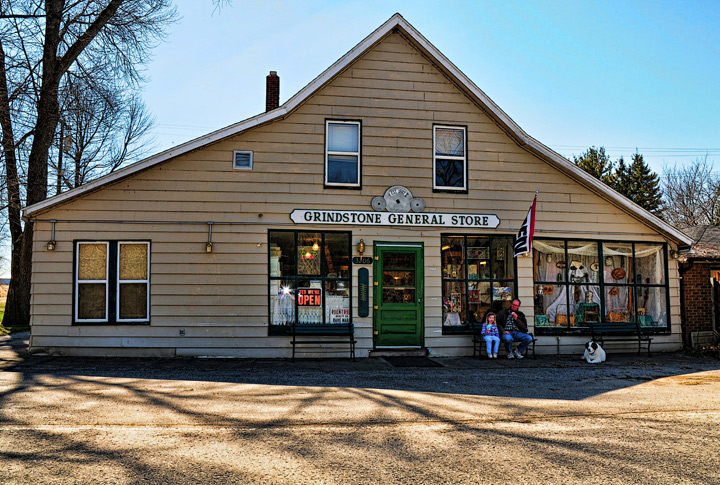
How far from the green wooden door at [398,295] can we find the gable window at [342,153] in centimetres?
167

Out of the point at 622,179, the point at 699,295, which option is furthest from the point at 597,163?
the point at 699,295

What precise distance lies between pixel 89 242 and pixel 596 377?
408 inches

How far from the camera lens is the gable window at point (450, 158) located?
13734 mm

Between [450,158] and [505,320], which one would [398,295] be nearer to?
[505,320]

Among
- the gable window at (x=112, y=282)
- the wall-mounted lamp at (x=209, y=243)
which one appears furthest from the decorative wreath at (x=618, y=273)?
the gable window at (x=112, y=282)

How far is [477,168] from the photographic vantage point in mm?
13859

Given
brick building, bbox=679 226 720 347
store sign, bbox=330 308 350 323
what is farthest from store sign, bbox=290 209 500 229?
brick building, bbox=679 226 720 347

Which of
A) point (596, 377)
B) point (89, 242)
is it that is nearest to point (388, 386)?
point (596, 377)

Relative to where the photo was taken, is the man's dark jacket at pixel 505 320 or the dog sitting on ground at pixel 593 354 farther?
the man's dark jacket at pixel 505 320

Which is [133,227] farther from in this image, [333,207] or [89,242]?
[333,207]

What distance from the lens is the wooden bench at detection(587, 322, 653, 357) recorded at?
13.9 m

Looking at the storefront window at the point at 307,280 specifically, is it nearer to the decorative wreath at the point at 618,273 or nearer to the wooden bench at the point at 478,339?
the wooden bench at the point at 478,339

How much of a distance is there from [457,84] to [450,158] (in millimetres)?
1738

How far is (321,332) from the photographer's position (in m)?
12.8
